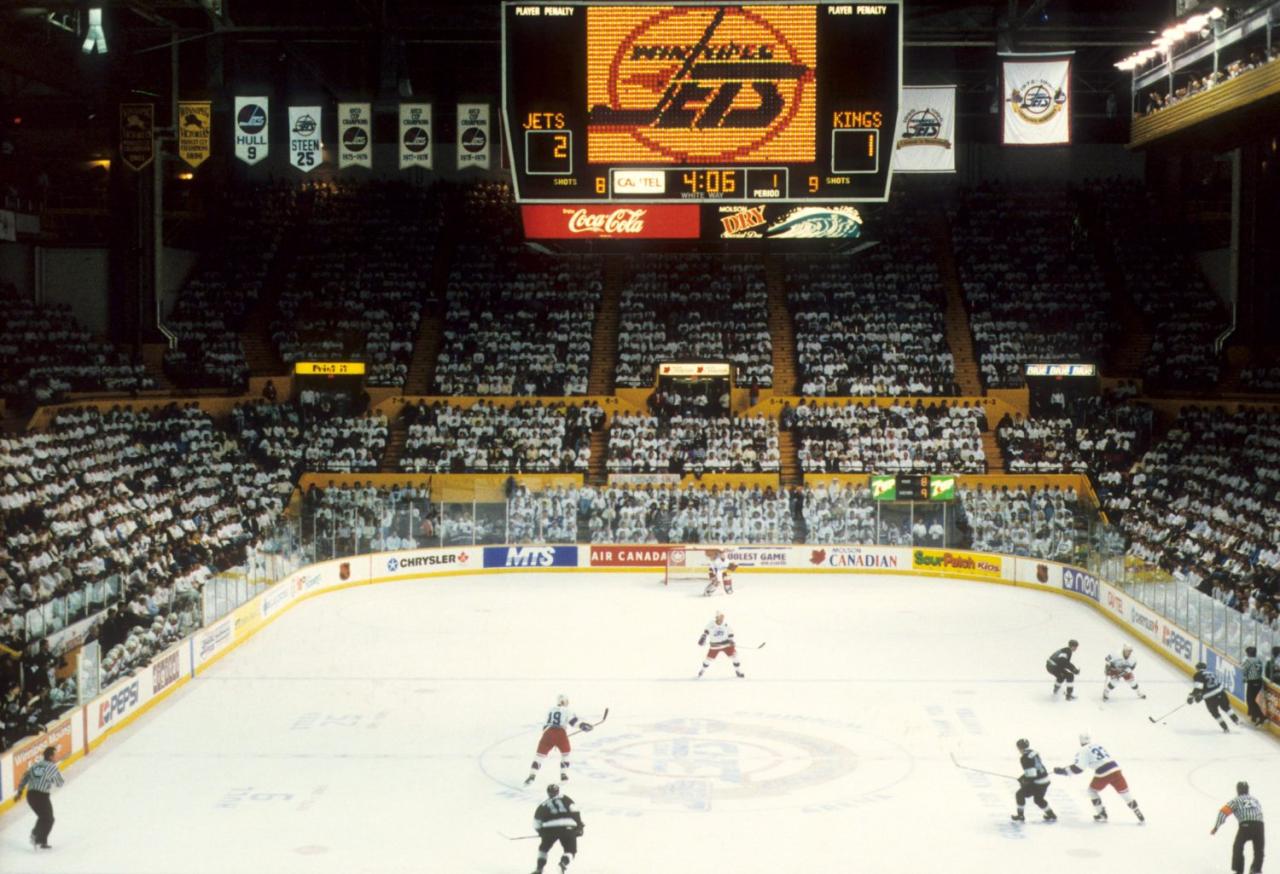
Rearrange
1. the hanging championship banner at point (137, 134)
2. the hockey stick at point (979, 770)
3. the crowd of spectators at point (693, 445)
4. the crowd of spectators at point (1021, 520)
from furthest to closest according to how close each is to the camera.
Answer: the crowd of spectators at point (693, 445), the hanging championship banner at point (137, 134), the crowd of spectators at point (1021, 520), the hockey stick at point (979, 770)

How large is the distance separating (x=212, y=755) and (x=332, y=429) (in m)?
22.3

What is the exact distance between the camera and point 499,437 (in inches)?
1618

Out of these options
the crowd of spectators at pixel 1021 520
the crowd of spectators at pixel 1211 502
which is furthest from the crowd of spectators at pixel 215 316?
the crowd of spectators at pixel 1211 502

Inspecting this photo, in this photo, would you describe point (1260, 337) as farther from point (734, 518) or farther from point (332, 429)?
point (332, 429)

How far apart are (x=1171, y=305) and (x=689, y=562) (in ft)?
66.9

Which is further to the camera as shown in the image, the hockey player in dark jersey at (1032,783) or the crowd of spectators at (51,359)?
the crowd of spectators at (51,359)

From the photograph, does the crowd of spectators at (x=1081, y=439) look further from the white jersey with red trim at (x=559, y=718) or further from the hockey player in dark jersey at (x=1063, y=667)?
the white jersey with red trim at (x=559, y=718)

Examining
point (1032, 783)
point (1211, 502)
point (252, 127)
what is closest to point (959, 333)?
point (1211, 502)

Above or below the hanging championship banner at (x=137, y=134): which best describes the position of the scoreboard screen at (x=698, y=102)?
below

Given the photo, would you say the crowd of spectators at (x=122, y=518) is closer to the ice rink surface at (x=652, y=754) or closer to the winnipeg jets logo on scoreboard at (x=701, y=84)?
the ice rink surface at (x=652, y=754)

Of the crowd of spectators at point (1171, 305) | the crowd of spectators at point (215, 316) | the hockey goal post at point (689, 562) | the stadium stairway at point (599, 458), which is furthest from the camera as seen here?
the crowd of spectators at point (215, 316)

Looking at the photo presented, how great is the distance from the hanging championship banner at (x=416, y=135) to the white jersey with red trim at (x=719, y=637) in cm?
1234

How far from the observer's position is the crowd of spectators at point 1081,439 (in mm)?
39469

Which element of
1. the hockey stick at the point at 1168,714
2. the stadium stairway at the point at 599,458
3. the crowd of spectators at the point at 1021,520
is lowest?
the hockey stick at the point at 1168,714
